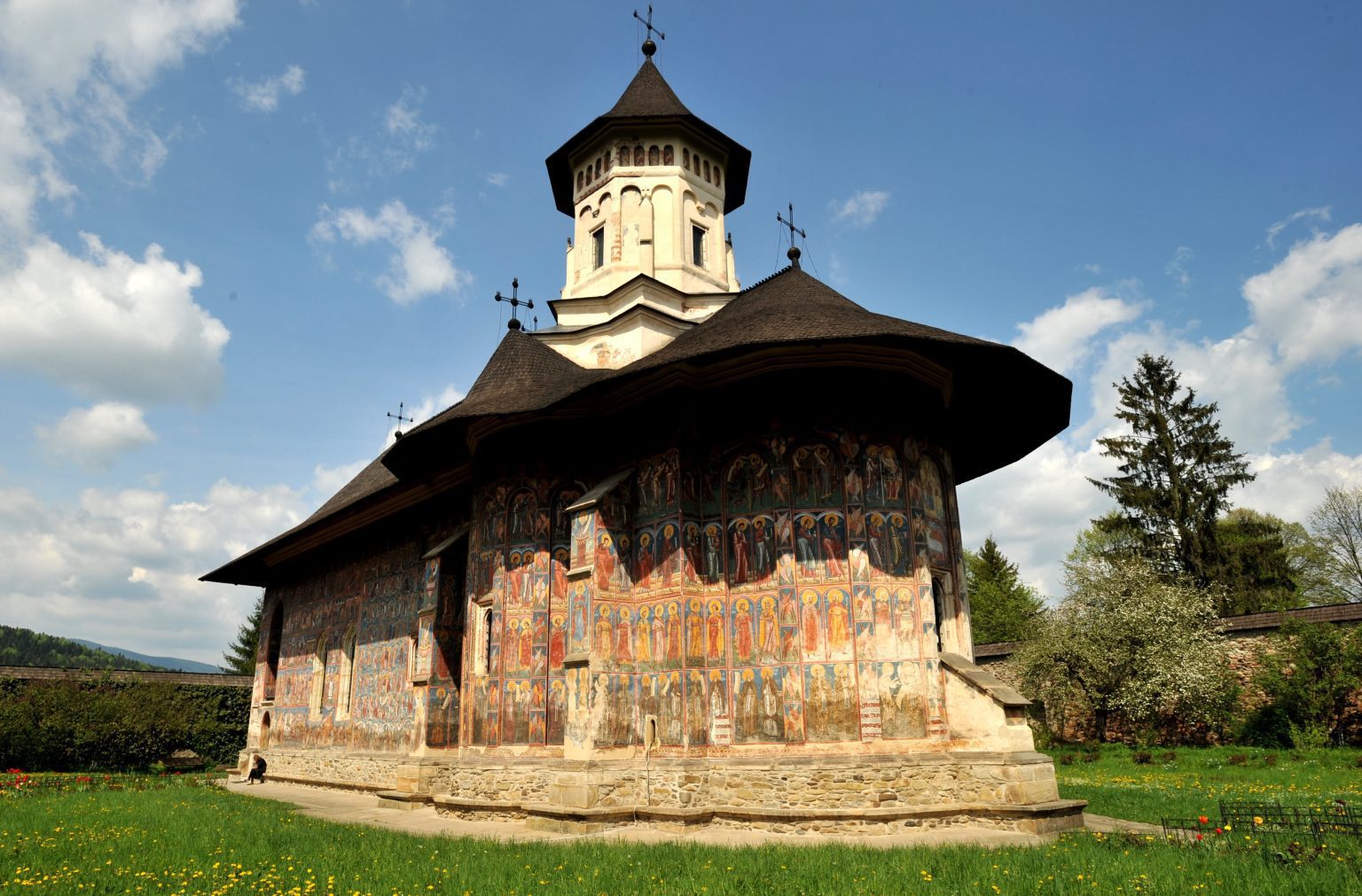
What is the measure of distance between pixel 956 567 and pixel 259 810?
10156 mm

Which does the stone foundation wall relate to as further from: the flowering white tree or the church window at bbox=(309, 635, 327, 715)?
the flowering white tree

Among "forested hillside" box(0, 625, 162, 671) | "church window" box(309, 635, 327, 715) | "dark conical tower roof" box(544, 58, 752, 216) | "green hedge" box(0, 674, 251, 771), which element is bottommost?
"green hedge" box(0, 674, 251, 771)

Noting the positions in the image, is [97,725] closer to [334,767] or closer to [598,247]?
[334,767]

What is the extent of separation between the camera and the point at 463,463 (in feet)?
49.0

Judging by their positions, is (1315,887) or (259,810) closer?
(1315,887)

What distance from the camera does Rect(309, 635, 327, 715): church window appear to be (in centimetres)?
2036

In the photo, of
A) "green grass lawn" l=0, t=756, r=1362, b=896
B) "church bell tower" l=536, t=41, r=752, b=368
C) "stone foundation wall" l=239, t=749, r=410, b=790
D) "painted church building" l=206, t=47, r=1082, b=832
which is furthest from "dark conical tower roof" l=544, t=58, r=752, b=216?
"green grass lawn" l=0, t=756, r=1362, b=896

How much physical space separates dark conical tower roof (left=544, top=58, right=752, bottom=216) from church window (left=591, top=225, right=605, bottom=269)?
6.55ft

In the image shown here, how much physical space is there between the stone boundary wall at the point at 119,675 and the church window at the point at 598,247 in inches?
626

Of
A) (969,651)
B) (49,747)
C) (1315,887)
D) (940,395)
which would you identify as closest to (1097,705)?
(969,651)

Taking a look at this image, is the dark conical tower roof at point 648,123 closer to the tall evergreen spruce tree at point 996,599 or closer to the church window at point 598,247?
the church window at point 598,247

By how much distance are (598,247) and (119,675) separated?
17784 mm

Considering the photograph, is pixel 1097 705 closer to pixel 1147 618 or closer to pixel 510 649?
pixel 1147 618

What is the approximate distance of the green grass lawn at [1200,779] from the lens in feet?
36.9
